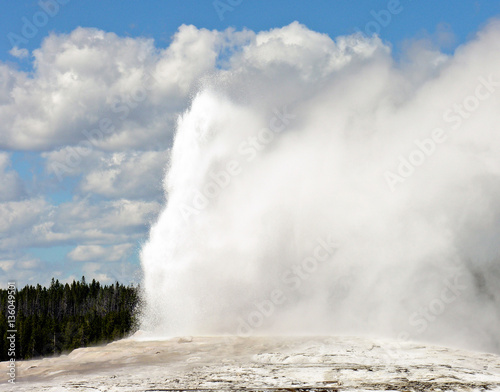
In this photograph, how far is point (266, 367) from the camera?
656 inches

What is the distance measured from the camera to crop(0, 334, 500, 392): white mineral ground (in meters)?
14.4

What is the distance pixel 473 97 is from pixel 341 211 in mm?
14381

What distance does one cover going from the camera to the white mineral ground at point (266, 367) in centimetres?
1435

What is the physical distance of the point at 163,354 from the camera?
66.3ft

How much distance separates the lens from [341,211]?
3234cm

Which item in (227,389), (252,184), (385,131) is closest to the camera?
(227,389)

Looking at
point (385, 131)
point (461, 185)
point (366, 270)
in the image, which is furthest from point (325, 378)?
point (385, 131)

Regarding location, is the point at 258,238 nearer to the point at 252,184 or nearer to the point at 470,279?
the point at 252,184

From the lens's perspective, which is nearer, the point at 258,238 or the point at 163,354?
the point at 163,354

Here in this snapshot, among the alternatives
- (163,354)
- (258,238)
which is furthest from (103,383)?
(258,238)

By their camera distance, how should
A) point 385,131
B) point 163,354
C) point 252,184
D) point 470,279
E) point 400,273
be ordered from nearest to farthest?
1. point 163,354
2. point 400,273
3. point 470,279
4. point 252,184
5. point 385,131

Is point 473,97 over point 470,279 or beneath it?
over

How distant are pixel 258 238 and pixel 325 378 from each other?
16018 mm

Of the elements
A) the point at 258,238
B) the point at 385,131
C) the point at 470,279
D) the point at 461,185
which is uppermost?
the point at 385,131
